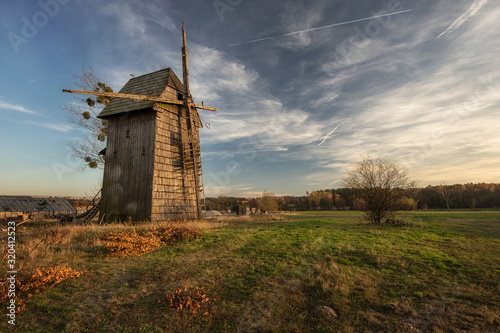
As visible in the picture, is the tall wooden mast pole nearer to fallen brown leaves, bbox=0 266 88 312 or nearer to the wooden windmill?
the wooden windmill

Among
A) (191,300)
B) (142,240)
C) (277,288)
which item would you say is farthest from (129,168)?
(277,288)

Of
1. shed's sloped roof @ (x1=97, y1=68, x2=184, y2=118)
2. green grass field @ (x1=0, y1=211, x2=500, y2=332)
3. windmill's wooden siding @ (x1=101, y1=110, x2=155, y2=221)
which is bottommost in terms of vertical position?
green grass field @ (x1=0, y1=211, x2=500, y2=332)

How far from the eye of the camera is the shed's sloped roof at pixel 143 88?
59.9 ft

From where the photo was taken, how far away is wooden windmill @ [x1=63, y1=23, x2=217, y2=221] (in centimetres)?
1697

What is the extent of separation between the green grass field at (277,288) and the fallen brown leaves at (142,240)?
0.49 m

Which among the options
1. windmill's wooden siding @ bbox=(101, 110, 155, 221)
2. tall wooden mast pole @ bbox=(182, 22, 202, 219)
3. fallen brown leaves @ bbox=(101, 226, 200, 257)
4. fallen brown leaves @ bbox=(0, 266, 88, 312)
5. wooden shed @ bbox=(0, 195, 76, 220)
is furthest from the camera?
wooden shed @ bbox=(0, 195, 76, 220)

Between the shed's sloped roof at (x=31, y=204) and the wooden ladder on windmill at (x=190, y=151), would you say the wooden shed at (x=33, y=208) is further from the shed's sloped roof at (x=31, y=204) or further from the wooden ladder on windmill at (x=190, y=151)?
the wooden ladder on windmill at (x=190, y=151)

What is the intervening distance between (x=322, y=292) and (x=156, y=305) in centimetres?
405

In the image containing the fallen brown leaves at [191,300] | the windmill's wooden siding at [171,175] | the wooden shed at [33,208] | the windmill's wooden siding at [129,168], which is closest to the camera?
the fallen brown leaves at [191,300]

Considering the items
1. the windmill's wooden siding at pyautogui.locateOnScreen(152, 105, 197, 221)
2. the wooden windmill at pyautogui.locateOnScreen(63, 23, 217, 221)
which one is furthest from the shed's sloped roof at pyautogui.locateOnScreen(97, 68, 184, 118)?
the windmill's wooden siding at pyautogui.locateOnScreen(152, 105, 197, 221)

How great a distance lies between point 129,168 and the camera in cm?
1777

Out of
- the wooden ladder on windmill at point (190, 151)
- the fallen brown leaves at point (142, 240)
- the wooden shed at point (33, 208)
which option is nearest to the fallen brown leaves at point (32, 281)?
the fallen brown leaves at point (142, 240)

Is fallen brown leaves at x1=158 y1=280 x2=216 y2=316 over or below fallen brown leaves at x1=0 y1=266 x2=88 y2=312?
below

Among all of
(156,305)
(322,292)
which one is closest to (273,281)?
(322,292)
